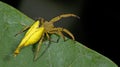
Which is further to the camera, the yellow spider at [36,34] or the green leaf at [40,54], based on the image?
the yellow spider at [36,34]

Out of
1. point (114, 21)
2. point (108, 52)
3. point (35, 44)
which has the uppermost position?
point (35, 44)

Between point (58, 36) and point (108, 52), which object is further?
point (108, 52)

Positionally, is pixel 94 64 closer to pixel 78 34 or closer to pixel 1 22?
pixel 1 22

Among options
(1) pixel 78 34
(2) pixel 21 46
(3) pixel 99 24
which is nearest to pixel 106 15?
(3) pixel 99 24

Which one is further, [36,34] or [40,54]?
[36,34]

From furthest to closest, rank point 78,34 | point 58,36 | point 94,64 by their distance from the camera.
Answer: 1. point 78,34
2. point 58,36
3. point 94,64

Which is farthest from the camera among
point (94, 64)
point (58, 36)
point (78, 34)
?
point (78, 34)

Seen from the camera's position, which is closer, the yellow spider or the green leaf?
the green leaf

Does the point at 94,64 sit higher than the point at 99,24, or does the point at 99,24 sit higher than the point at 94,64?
the point at 94,64
